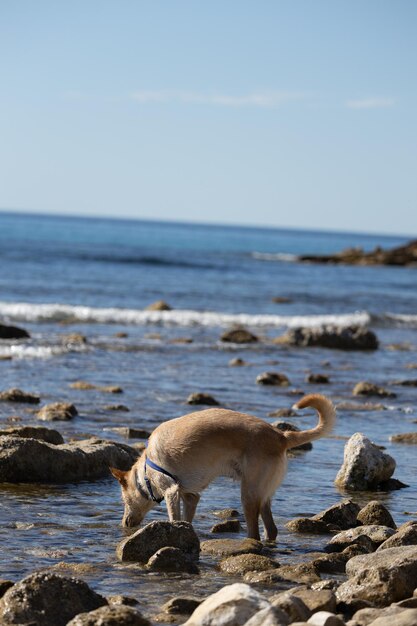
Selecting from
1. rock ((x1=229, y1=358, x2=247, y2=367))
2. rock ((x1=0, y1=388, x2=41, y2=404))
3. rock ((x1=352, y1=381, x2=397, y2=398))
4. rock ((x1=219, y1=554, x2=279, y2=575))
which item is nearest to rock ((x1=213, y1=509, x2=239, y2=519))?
rock ((x1=219, y1=554, x2=279, y2=575))

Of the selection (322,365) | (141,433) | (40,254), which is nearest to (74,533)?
(141,433)

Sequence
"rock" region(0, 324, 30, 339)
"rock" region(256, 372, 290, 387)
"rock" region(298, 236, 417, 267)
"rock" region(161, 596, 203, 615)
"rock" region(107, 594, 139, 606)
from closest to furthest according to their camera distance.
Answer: "rock" region(161, 596, 203, 615), "rock" region(107, 594, 139, 606), "rock" region(256, 372, 290, 387), "rock" region(0, 324, 30, 339), "rock" region(298, 236, 417, 267)

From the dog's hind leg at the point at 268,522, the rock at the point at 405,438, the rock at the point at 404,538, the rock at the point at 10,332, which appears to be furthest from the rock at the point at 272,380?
the rock at the point at 404,538

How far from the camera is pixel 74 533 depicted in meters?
9.39

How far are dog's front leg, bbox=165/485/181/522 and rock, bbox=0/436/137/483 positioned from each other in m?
2.30

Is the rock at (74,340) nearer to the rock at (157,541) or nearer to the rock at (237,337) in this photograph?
the rock at (237,337)

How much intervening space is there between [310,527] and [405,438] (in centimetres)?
485

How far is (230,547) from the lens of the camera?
8945mm

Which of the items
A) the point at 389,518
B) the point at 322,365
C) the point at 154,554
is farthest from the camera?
the point at 322,365

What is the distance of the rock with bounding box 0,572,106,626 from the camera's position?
6.82m

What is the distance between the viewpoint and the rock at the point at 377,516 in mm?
9812

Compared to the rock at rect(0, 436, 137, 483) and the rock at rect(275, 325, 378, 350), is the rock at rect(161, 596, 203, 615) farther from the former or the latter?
the rock at rect(275, 325, 378, 350)

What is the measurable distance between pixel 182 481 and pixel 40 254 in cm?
5987

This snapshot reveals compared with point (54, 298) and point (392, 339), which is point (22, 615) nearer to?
point (392, 339)
